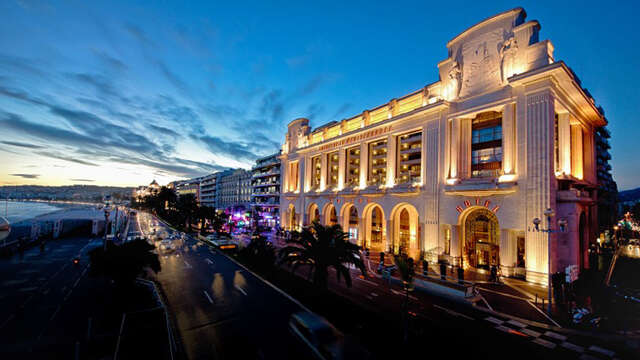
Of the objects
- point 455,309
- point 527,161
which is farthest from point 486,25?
point 455,309

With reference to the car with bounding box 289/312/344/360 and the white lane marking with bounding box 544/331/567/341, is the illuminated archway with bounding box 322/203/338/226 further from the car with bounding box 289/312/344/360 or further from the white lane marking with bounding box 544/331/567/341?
the white lane marking with bounding box 544/331/567/341

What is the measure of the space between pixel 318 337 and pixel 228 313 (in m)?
7.24

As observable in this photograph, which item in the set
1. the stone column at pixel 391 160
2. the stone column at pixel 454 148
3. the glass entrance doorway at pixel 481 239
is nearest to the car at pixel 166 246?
the stone column at pixel 391 160

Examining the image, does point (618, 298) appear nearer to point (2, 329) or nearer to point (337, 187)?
point (337, 187)

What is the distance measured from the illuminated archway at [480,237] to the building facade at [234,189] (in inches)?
3126

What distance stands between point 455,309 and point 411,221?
21140 mm

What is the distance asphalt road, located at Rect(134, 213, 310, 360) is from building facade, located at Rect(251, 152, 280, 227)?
155ft

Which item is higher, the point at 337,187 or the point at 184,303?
the point at 337,187

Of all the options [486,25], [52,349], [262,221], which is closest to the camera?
[52,349]

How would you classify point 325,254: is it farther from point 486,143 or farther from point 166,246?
point 166,246

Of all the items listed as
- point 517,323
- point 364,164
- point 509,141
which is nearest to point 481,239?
point 509,141

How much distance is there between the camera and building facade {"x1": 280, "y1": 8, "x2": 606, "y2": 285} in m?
23.4

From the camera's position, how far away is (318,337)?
11.3m

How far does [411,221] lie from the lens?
123 ft
